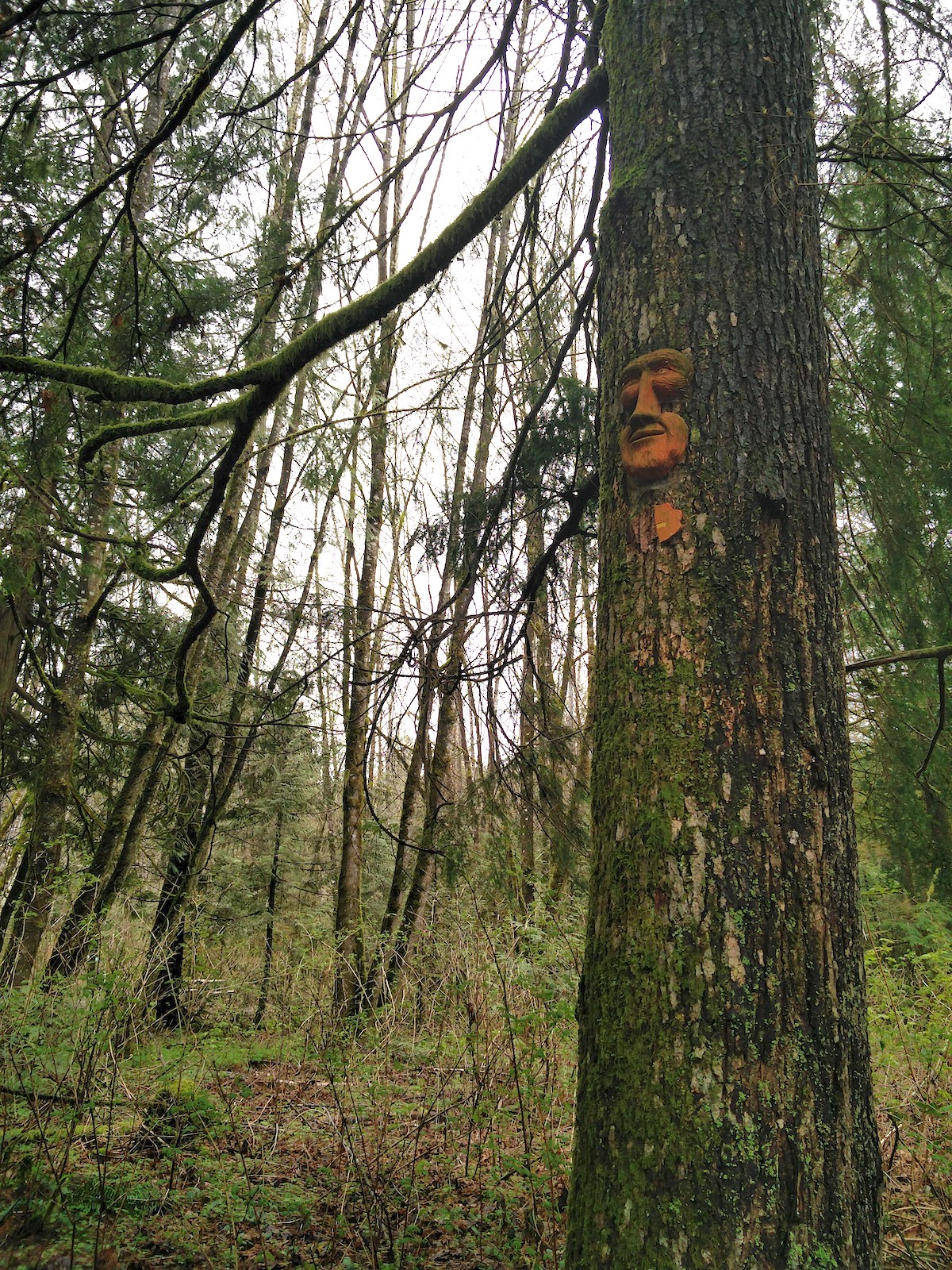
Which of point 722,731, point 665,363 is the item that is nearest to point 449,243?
point 665,363

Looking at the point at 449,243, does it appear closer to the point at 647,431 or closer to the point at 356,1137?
the point at 647,431

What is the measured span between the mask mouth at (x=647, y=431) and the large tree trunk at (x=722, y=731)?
0.22 ft

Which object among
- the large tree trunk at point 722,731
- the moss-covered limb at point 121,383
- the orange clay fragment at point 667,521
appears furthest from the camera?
the moss-covered limb at point 121,383

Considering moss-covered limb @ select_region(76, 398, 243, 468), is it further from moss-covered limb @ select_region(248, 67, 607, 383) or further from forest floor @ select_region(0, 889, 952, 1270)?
forest floor @ select_region(0, 889, 952, 1270)

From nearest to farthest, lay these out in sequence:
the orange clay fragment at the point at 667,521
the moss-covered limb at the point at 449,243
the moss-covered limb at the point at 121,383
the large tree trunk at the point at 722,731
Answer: the large tree trunk at the point at 722,731, the orange clay fragment at the point at 667,521, the moss-covered limb at the point at 449,243, the moss-covered limb at the point at 121,383

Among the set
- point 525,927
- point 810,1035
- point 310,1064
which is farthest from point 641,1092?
point 310,1064

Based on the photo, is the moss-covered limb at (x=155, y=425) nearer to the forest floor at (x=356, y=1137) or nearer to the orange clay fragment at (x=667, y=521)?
the orange clay fragment at (x=667, y=521)

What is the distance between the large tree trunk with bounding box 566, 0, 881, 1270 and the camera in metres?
1.25

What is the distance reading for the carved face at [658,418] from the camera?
63.0 inches

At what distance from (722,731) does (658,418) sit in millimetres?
679

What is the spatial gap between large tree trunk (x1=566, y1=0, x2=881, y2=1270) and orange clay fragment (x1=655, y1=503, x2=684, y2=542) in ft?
0.04

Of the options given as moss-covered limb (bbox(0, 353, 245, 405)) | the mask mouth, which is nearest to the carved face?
the mask mouth

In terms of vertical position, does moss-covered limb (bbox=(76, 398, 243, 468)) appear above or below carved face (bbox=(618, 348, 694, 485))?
A: above

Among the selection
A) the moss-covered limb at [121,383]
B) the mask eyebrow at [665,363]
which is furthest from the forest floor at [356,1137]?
the mask eyebrow at [665,363]
